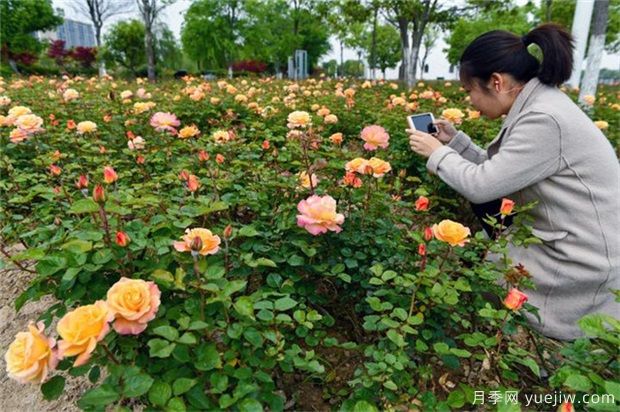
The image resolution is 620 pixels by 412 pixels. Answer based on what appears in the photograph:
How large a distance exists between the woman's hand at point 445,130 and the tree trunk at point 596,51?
15.5ft

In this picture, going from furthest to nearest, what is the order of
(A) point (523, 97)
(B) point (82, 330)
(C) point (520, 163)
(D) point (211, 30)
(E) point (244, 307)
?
(D) point (211, 30)
(A) point (523, 97)
(C) point (520, 163)
(E) point (244, 307)
(B) point (82, 330)

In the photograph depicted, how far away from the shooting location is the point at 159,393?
82 cm

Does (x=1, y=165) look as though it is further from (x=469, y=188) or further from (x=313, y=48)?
(x=313, y=48)

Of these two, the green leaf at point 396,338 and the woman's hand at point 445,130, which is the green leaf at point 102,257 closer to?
the green leaf at point 396,338

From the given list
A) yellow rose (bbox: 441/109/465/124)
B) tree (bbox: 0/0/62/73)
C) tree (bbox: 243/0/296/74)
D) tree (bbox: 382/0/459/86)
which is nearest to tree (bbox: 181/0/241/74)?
tree (bbox: 243/0/296/74)

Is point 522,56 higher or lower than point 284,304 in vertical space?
higher

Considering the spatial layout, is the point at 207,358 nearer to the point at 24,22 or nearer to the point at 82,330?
the point at 82,330

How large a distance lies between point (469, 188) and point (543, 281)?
1.57 feet

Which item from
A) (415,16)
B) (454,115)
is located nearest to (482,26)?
(415,16)

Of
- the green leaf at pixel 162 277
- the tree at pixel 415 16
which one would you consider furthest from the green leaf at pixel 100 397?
the tree at pixel 415 16

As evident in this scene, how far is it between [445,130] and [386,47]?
47.0 m

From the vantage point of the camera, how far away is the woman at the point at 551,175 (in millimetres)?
1487

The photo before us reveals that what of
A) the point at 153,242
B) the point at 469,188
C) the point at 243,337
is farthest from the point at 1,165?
the point at 469,188

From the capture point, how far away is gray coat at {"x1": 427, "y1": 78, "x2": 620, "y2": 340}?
1483 millimetres
